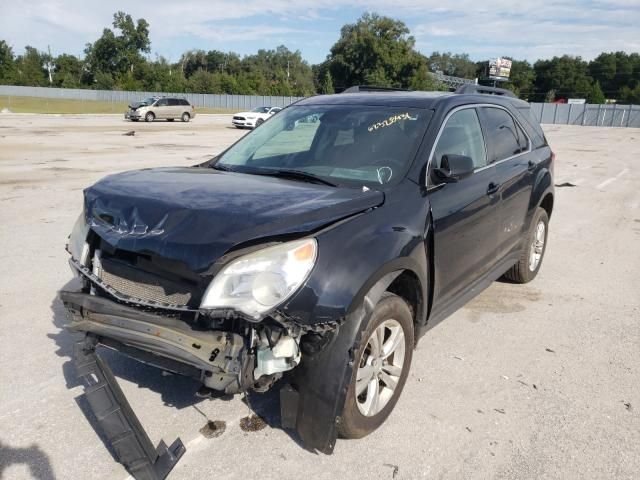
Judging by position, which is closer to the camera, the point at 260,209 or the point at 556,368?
the point at 260,209

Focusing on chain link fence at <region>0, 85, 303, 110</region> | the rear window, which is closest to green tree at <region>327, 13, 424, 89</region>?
chain link fence at <region>0, 85, 303, 110</region>

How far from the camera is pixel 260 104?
78.4 metres

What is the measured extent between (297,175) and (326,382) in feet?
5.04

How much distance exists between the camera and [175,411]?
335cm

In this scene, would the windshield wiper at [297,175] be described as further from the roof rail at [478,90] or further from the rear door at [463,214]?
the roof rail at [478,90]

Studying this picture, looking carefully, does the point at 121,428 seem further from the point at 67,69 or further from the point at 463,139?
the point at 67,69

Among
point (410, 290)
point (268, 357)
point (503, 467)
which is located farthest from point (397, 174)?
point (503, 467)

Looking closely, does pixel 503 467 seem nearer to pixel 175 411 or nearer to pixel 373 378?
pixel 373 378

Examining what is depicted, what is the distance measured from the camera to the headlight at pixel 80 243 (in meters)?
3.17

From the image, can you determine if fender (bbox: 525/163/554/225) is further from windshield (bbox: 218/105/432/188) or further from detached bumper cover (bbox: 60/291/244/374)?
detached bumper cover (bbox: 60/291/244/374)

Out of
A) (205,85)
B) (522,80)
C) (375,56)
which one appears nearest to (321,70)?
(375,56)

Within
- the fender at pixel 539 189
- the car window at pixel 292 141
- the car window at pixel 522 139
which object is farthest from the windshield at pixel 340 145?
the fender at pixel 539 189

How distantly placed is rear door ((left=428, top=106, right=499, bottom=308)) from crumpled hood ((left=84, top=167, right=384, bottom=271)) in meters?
0.64

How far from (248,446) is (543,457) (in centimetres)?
160
